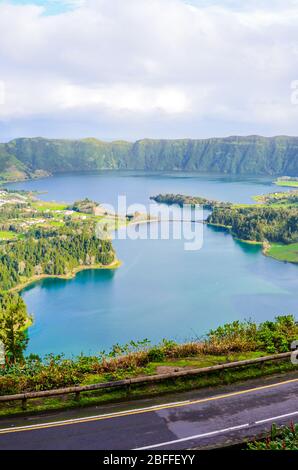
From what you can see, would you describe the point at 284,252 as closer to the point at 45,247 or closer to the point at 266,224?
the point at 266,224

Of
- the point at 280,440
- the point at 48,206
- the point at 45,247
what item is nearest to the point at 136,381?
the point at 280,440

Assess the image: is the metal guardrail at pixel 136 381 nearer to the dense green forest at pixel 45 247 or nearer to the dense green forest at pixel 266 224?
the dense green forest at pixel 45 247

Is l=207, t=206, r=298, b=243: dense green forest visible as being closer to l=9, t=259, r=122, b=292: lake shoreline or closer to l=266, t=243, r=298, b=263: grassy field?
l=266, t=243, r=298, b=263: grassy field

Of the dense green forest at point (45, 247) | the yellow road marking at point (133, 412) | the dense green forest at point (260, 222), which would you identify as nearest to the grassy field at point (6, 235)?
the dense green forest at point (45, 247)

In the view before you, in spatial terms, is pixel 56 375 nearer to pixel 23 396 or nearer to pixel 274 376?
pixel 23 396

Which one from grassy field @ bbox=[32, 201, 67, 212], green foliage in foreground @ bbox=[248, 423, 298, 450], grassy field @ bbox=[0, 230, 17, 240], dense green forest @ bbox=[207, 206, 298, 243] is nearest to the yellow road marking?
green foliage in foreground @ bbox=[248, 423, 298, 450]
